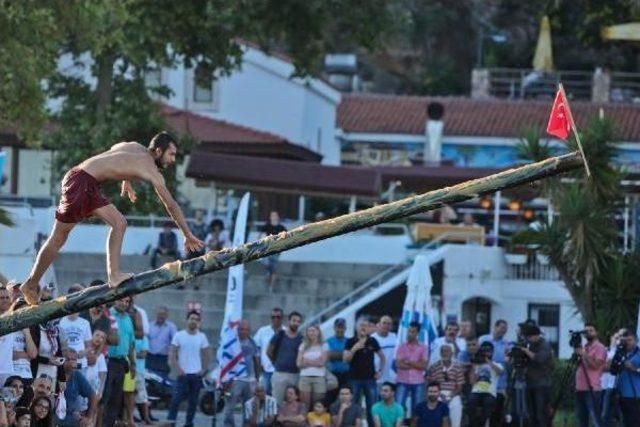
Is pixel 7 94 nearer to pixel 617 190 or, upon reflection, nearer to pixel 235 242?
pixel 235 242

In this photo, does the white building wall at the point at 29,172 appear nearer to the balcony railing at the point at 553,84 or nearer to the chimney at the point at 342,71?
the chimney at the point at 342,71

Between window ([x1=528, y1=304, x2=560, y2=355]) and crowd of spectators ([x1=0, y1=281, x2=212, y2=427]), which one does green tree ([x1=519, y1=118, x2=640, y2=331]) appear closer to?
crowd of spectators ([x1=0, y1=281, x2=212, y2=427])

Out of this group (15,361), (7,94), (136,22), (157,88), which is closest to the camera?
(15,361)

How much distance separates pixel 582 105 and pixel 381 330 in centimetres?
3748

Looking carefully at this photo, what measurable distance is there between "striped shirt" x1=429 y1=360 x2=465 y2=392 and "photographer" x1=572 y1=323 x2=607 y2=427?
1.51 metres

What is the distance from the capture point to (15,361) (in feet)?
76.4

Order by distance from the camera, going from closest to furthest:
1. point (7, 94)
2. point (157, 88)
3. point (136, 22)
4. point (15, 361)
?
1. point (15, 361)
2. point (7, 94)
3. point (136, 22)
4. point (157, 88)

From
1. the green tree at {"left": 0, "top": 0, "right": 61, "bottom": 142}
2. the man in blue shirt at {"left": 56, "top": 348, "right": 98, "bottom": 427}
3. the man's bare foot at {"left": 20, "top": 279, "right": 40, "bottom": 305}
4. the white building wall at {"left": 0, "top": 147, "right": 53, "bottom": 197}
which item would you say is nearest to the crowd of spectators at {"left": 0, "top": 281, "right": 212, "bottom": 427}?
the man in blue shirt at {"left": 56, "top": 348, "right": 98, "bottom": 427}

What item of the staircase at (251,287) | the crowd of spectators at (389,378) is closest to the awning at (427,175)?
the staircase at (251,287)

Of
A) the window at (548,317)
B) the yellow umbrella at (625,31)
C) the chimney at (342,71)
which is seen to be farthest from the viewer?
the chimney at (342,71)

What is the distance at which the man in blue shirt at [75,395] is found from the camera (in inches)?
963

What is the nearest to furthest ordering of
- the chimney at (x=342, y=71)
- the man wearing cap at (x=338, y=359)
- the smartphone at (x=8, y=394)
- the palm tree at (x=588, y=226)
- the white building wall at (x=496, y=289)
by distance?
1. the smartphone at (x=8, y=394)
2. the man wearing cap at (x=338, y=359)
3. the palm tree at (x=588, y=226)
4. the white building wall at (x=496, y=289)
5. the chimney at (x=342, y=71)

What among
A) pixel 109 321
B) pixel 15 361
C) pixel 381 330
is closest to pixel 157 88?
pixel 381 330

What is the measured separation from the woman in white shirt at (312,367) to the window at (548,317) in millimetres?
17150
